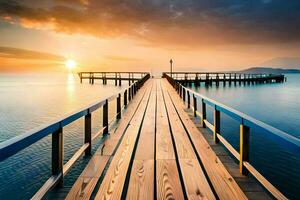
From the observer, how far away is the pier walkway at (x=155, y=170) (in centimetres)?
262

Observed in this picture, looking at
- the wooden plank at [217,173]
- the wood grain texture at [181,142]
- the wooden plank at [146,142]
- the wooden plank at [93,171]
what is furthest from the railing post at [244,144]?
the wooden plank at [93,171]

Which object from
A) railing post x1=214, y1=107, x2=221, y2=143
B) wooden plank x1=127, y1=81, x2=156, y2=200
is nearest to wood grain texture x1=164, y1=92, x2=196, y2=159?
wooden plank x1=127, y1=81, x2=156, y2=200

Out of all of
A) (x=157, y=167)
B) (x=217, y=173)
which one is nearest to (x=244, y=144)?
(x=217, y=173)

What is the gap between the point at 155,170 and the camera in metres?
3.27

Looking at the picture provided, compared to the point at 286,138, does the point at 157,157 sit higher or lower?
lower

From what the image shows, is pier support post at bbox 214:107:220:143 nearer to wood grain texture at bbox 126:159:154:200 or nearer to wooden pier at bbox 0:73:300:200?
wooden pier at bbox 0:73:300:200

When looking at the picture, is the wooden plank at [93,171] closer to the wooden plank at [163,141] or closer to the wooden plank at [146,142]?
the wooden plank at [146,142]

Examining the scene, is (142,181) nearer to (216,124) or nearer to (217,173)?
(217,173)

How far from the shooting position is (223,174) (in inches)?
123

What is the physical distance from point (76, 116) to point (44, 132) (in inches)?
36.5

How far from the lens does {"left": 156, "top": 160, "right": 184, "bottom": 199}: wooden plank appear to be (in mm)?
2596

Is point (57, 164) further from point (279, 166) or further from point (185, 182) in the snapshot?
point (279, 166)

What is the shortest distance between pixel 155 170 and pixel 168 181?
0.39 metres

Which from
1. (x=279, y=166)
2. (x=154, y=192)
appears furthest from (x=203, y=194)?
(x=279, y=166)
